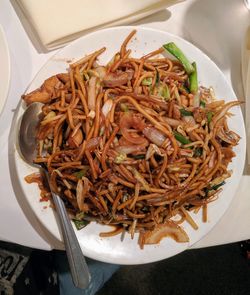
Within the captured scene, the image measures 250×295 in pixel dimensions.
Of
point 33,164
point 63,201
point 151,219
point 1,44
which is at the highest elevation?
point 1,44

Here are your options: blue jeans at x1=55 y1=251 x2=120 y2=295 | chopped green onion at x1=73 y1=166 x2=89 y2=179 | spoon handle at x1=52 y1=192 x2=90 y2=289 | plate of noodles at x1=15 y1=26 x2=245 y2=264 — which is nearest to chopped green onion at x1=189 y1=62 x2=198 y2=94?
plate of noodles at x1=15 y1=26 x2=245 y2=264

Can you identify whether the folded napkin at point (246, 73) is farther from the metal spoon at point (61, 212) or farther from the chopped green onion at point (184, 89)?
the metal spoon at point (61, 212)

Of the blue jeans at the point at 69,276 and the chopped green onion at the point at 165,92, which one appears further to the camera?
the blue jeans at the point at 69,276

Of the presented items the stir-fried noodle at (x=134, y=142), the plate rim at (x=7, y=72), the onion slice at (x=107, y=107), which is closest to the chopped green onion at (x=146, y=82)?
the stir-fried noodle at (x=134, y=142)

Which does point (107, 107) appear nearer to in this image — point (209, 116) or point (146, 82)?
point (146, 82)

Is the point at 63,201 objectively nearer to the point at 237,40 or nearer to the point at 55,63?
the point at 55,63

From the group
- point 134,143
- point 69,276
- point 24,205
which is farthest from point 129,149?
point 69,276

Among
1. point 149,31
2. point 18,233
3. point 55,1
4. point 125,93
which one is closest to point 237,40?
point 149,31
